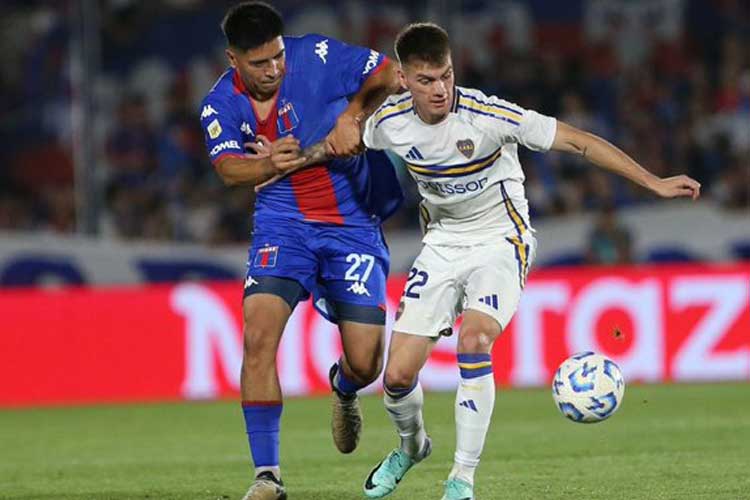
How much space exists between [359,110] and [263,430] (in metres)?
1.48

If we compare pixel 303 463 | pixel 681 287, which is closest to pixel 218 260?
pixel 681 287

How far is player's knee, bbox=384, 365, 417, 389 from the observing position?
6.82 metres

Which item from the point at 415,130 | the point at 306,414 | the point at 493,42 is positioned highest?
the point at 493,42

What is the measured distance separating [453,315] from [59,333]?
745 cm

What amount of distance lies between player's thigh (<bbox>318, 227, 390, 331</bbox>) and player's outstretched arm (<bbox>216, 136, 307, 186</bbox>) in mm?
521

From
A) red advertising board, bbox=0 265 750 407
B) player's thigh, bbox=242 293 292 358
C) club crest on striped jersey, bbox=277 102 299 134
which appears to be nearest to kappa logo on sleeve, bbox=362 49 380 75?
club crest on striped jersey, bbox=277 102 299 134

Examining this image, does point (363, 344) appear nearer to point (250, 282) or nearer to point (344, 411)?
point (344, 411)

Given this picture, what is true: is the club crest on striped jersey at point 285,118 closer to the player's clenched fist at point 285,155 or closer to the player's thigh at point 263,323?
the player's clenched fist at point 285,155

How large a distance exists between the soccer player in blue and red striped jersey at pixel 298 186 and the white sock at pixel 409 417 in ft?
0.93

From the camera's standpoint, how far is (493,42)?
58.7ft

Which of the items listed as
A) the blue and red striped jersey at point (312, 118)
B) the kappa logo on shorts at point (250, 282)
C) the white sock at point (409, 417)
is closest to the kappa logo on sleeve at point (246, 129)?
the blue and red striped jersey at point (312, 118)

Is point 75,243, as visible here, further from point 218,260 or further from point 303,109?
point 303,109

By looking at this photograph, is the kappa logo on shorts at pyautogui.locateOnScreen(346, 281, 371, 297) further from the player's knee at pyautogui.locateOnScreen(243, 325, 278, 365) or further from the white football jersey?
the player's knee at pyautogui.locateOnScreen(243, 325, 278, 365)

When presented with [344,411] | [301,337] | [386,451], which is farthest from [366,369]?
[301,337]
